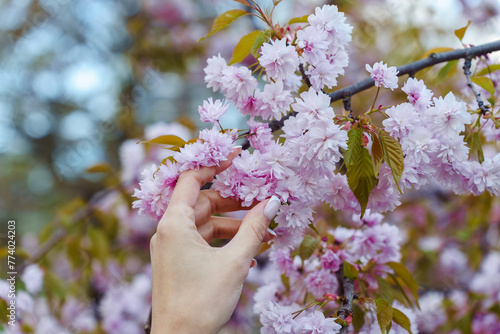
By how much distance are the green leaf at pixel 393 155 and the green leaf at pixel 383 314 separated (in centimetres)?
21

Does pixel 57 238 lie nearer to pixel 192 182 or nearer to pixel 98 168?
pixel 98 168

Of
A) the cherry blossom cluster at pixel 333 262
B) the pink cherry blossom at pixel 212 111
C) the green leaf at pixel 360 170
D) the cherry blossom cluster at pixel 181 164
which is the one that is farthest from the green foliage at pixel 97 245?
the green leaf at pixel 360 170

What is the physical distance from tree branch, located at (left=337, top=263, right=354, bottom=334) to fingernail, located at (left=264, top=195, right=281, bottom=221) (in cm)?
22

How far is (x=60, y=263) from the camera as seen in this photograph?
2600 millimetres

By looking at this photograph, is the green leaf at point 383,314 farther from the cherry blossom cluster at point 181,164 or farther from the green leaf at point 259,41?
the green leaf at point 259,41

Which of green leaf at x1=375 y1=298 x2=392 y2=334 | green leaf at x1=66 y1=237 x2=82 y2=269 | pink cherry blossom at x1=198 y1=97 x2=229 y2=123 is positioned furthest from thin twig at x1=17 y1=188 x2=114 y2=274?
green leaf at x1=375 y1=298 x2=392 y2=334

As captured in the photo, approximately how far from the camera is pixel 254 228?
59 cm

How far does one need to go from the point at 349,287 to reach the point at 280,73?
16.0 inches

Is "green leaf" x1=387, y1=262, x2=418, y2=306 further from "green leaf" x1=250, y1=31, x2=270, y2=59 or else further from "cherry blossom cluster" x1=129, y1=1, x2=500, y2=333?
"green leaf" x1=250, y1=31, x2=270, y2=59

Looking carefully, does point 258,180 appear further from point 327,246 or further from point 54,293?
point 54,293

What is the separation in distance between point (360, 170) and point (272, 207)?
0.44ft

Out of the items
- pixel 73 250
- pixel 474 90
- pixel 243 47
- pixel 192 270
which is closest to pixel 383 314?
pixel 192 270

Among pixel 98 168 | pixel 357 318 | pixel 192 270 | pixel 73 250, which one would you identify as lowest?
pixel 73 250

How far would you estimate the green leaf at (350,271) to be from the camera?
0.77m
